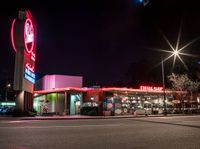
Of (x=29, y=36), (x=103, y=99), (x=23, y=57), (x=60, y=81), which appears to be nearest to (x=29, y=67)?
(x=23, y=57)

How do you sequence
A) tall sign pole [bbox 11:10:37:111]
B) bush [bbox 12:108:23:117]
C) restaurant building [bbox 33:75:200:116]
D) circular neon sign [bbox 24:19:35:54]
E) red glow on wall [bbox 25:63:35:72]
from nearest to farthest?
bush [bbox 12:108:23:117] < tall sign pole [bbox 11:10:37:111] < red glow on wall [bbox 25:63:35:72] < circular neon sign [bbox 24:19:35:54] < restaurant building [bbox 33:75:200:116]

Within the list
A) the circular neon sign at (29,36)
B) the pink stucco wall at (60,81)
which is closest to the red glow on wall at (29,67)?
the circular neon sign at (29,36)

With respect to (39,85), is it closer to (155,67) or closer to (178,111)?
(178,111)

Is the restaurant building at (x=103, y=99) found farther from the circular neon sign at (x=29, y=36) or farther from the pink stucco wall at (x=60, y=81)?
the circular neon sign at (x=29, y=36)

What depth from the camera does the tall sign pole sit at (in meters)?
38.5

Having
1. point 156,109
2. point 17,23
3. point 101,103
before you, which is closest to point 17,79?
point 17,23

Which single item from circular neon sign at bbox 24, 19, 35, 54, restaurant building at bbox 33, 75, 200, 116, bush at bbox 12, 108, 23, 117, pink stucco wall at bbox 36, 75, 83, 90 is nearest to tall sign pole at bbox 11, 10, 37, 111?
circular neon sign at bbox 24, 19, 35, 54

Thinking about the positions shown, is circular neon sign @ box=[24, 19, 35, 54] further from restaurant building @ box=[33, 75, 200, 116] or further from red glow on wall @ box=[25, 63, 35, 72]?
restaurant building @ box=[33, 75, 200, 116]

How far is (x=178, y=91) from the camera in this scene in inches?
2151

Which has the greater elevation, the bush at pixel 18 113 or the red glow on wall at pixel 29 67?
the red glow on wall at pixel 29 67

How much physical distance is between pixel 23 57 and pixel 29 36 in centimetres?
509

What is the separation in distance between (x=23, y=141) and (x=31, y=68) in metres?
33.0

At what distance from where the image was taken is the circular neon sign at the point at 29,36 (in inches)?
1591

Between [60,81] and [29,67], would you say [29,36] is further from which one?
[60,81]
